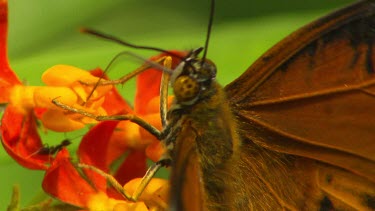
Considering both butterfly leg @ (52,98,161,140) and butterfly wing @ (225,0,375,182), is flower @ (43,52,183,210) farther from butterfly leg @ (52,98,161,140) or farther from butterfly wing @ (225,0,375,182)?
butterfly wing @ (225,0,375,182)

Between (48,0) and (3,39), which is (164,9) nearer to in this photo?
(48,0)

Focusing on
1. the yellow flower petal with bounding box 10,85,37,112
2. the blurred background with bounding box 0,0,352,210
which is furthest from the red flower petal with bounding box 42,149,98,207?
the blurred background with bounding box 0,0,352,210

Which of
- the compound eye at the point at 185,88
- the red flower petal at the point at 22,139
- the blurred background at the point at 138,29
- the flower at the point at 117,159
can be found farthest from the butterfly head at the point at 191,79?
the blurred background at the point at 138,29

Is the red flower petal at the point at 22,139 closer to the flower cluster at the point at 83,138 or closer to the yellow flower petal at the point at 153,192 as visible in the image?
the flower cluster at the point at 83,138

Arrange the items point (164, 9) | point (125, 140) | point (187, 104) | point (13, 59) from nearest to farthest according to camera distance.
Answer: point (187, 104) → point (125, 140) → point (13, 59) → point (164, 9)

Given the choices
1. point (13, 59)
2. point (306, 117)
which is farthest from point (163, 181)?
point (13, 59)

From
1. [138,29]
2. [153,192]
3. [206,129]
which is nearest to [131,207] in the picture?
[153,192]
